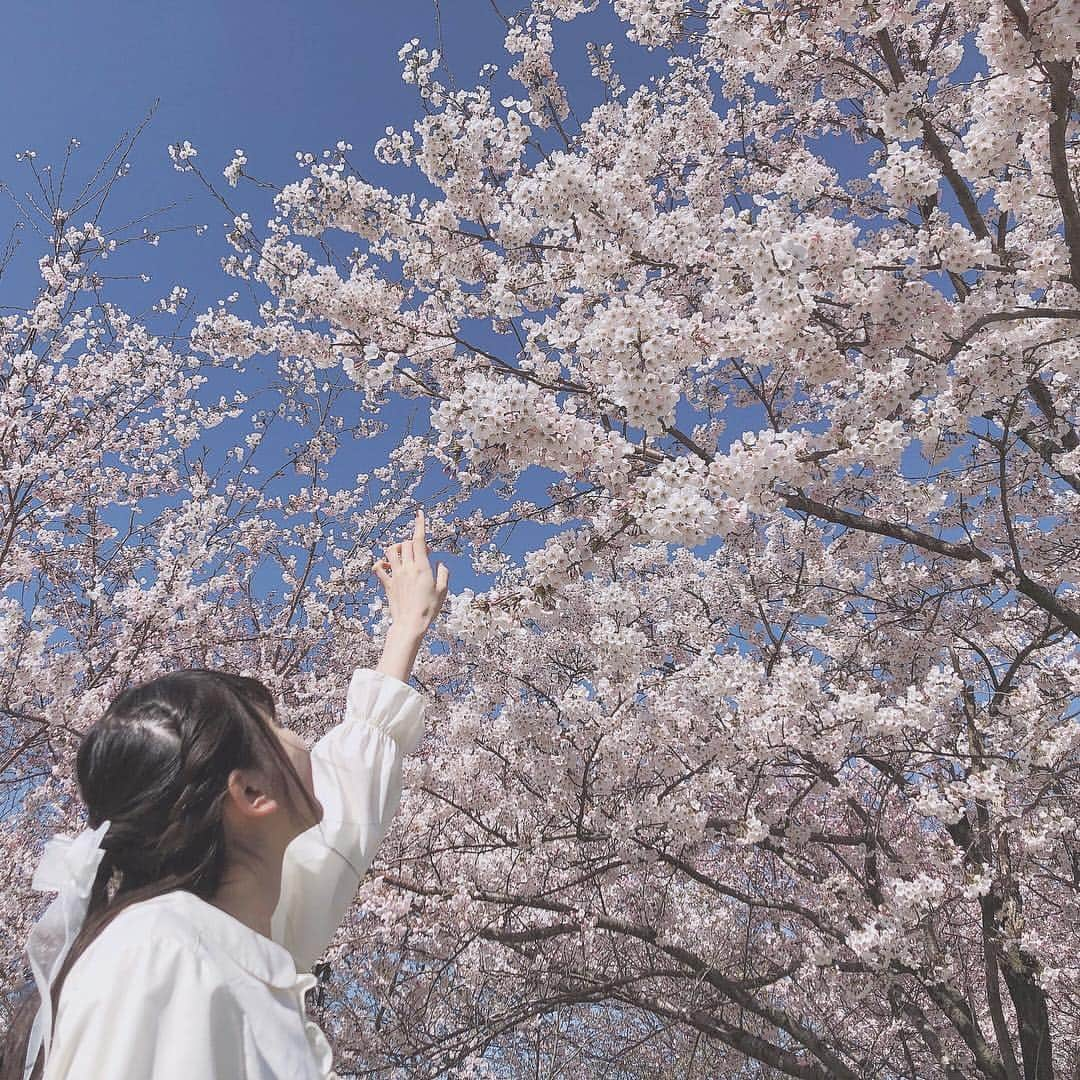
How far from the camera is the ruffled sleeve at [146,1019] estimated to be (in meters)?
0.67

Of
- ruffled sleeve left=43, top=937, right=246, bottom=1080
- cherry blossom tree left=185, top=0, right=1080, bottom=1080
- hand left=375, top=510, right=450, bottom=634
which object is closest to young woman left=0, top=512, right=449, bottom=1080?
ruffled sleeve left=43, top=937, right=246, bottom=1080

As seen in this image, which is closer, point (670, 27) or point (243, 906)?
point (243, 906)

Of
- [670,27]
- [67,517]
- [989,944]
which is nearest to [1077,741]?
[989,944]

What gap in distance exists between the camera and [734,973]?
571 cm

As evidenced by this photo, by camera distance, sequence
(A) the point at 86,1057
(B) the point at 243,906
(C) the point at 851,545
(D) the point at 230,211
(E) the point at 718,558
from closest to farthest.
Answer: (A) the point at 86,1057 → (B) the point at 243,906 → (D) the point at 230,211 → (C) the point at 851,545 → (E) the point at 718,558

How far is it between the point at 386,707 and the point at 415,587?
0.25 meters

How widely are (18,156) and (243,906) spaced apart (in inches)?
197

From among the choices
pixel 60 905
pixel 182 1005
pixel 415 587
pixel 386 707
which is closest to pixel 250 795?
pixel 60 905

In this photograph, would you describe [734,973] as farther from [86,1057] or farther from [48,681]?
[86,1057]

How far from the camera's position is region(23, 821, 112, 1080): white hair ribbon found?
0.81 metres

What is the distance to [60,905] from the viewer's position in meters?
0.85

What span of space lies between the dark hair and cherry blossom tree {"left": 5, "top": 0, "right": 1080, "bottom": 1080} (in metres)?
2.02

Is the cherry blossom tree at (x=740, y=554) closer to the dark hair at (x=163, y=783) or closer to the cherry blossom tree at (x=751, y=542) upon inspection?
the cherry blossom tree at (x=751, y=542)

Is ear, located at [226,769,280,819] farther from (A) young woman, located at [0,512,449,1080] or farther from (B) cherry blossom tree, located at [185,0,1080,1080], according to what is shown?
(B) cherry blossom tree, located at [185,0,1080,1080]
